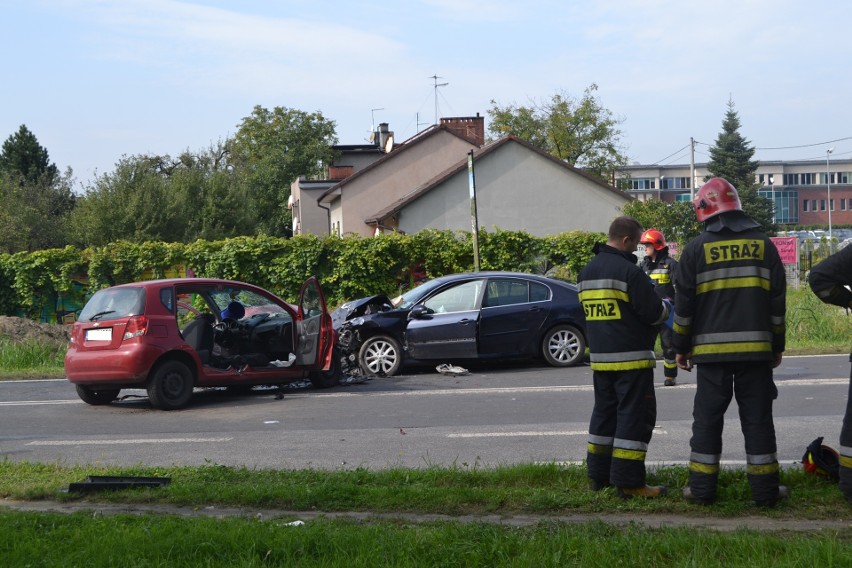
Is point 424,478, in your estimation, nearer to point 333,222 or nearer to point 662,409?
point 662,409

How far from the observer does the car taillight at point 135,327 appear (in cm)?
1162

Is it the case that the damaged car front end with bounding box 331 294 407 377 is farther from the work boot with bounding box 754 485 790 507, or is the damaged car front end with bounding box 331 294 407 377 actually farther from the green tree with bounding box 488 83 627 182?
the green tree with bounding box 488 83 627 182

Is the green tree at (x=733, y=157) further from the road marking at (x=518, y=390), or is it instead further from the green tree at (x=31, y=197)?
the road marking at (x=518, y=390)

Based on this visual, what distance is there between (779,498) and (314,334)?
796 centimetres

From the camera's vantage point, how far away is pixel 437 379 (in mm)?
14148

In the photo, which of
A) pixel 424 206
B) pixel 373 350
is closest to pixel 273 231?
pixel 424 206

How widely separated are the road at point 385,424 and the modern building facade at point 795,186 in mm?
101291

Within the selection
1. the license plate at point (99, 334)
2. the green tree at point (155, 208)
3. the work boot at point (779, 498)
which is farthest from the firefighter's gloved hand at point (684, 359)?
the green tree at point (155, 208)

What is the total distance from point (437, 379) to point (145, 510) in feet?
26.8

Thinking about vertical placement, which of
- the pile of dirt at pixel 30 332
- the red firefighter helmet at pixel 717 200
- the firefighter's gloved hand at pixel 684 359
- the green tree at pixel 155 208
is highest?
the green tree at pixel 155 208

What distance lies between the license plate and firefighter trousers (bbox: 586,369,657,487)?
7.45 meters

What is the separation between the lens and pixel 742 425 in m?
5.81

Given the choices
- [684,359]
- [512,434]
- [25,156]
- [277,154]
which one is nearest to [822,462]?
[684,359]

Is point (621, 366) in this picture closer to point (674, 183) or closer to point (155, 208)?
point (155, 208)
